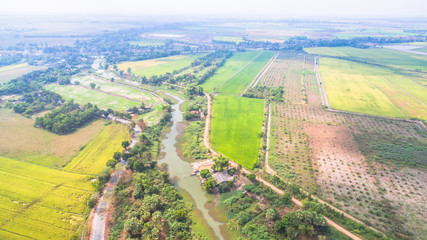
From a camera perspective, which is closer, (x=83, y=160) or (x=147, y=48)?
(x=83, y=160)

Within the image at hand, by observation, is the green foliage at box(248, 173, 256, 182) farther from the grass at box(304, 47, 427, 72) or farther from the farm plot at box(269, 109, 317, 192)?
the grass at box(304, 47, 427, 72)

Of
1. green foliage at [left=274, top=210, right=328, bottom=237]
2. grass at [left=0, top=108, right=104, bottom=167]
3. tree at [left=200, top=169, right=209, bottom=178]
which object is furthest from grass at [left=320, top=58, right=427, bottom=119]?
grass at [left=0, top=108, right=104, bottom=167]

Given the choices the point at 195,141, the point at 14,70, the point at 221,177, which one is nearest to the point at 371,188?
the point at 221,177

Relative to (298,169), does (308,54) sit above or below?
above

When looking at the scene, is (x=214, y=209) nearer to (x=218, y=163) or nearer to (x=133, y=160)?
(x=218, y=163)

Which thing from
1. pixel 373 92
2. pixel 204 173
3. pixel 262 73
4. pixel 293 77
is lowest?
pixel 204 173

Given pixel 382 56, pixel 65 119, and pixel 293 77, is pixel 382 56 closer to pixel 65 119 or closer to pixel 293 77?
pixel 293 77

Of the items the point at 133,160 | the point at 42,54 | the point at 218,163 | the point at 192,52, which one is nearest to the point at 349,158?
the point at 218,163
